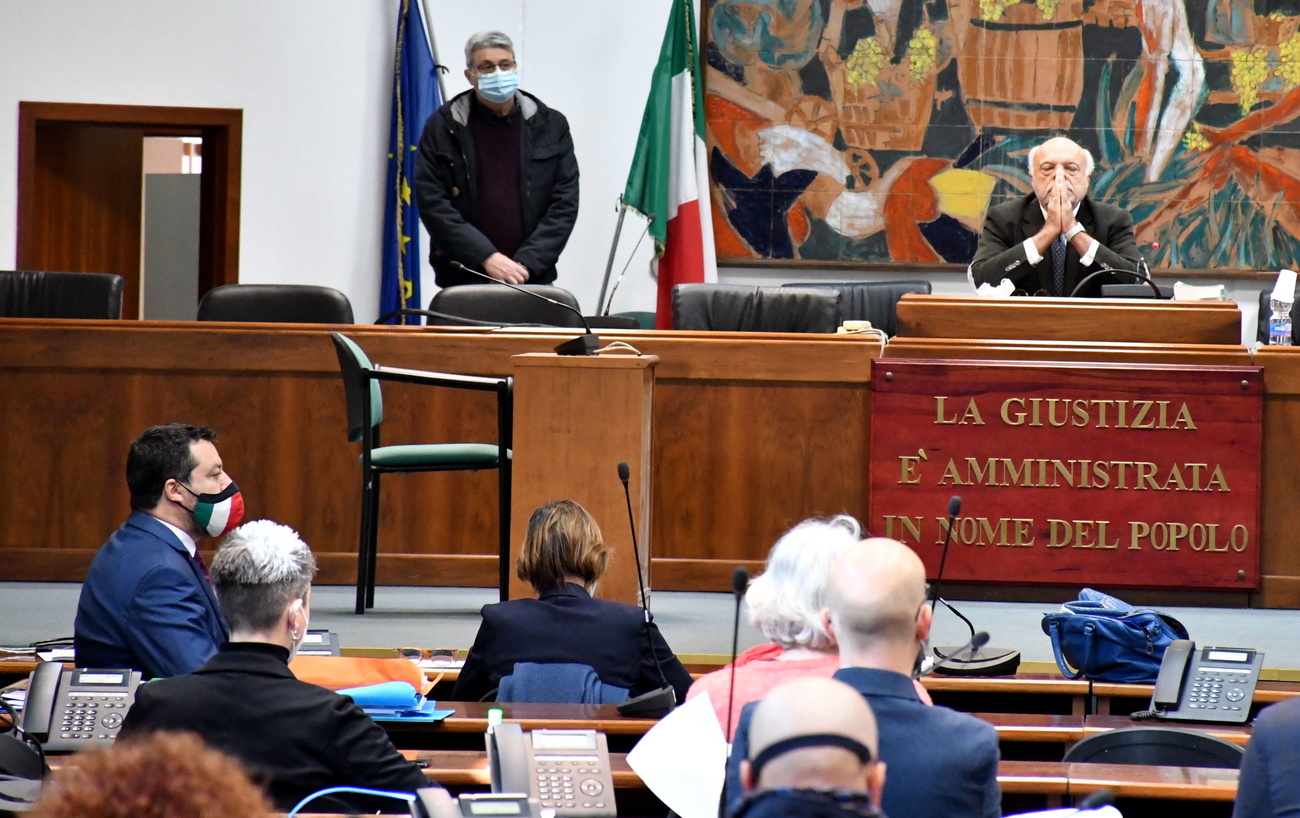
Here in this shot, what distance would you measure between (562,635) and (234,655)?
40.9 inches

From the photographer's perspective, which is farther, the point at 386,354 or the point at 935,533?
the point at 386,354

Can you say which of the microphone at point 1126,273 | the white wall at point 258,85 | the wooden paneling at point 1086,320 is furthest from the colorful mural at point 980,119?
the wooden paneling at point 1086,320

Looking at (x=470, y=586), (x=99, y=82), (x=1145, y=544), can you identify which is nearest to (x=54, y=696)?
(x=470, y=586)

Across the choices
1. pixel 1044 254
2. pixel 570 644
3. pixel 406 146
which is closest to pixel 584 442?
pixel 570 644

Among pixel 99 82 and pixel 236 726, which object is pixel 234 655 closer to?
pixel 236 726

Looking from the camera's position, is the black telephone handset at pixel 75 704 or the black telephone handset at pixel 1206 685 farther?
the black telephone handset at pixel 1206 685

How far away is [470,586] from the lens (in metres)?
5.55

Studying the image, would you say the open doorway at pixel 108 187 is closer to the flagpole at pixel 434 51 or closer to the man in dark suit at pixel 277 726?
the flagpole at pixel 434 51

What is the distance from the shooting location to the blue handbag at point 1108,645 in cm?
365

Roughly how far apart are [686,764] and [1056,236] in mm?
4259

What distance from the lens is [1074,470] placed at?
522cm

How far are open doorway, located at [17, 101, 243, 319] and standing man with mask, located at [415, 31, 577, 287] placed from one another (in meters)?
2.24

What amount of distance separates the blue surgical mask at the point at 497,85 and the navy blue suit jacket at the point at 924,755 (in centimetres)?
552

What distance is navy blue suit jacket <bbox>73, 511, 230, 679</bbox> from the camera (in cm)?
346
